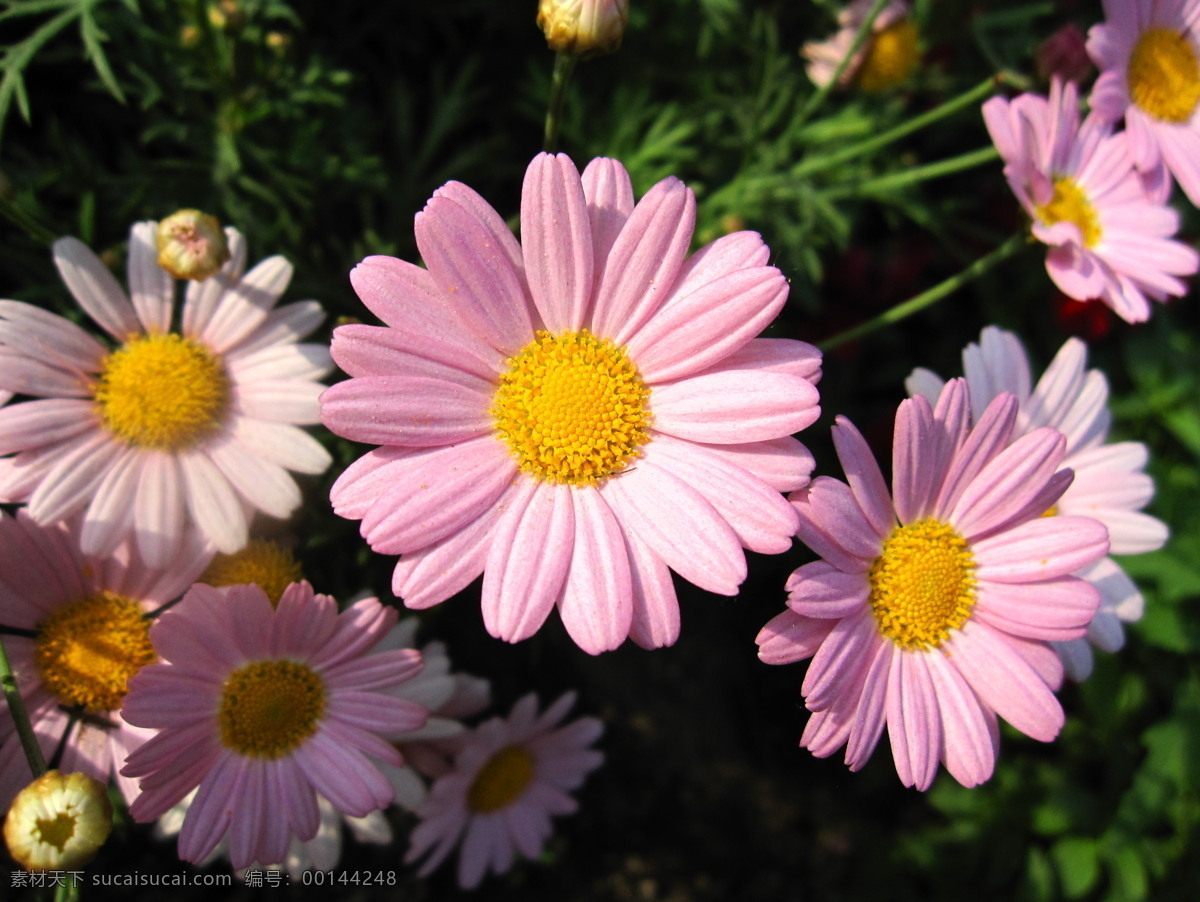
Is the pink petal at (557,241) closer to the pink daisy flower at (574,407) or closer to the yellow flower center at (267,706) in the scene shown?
the pink daisy flower at (574,407)

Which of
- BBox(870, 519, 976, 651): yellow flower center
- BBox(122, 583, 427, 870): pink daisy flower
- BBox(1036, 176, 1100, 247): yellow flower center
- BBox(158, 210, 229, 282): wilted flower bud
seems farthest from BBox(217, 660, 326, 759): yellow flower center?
BBox(1036, 176, 1100, 247): yellow flower center

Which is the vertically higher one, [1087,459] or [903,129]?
[903,129]

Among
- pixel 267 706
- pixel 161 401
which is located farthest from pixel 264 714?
pixel 161 401

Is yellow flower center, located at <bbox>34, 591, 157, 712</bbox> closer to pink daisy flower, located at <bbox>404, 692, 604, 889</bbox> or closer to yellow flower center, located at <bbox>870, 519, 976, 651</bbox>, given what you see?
pink daisy flower, located at <bbox>404, 692, 604, 889</bbox>

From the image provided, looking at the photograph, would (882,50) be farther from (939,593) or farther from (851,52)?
(939,593)

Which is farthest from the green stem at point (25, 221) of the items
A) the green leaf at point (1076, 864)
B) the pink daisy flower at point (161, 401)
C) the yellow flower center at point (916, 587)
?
the green leaf at point (1076, 864)

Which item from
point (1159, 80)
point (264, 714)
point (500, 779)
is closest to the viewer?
point (264, 714)

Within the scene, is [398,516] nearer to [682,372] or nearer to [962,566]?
[682,372]
